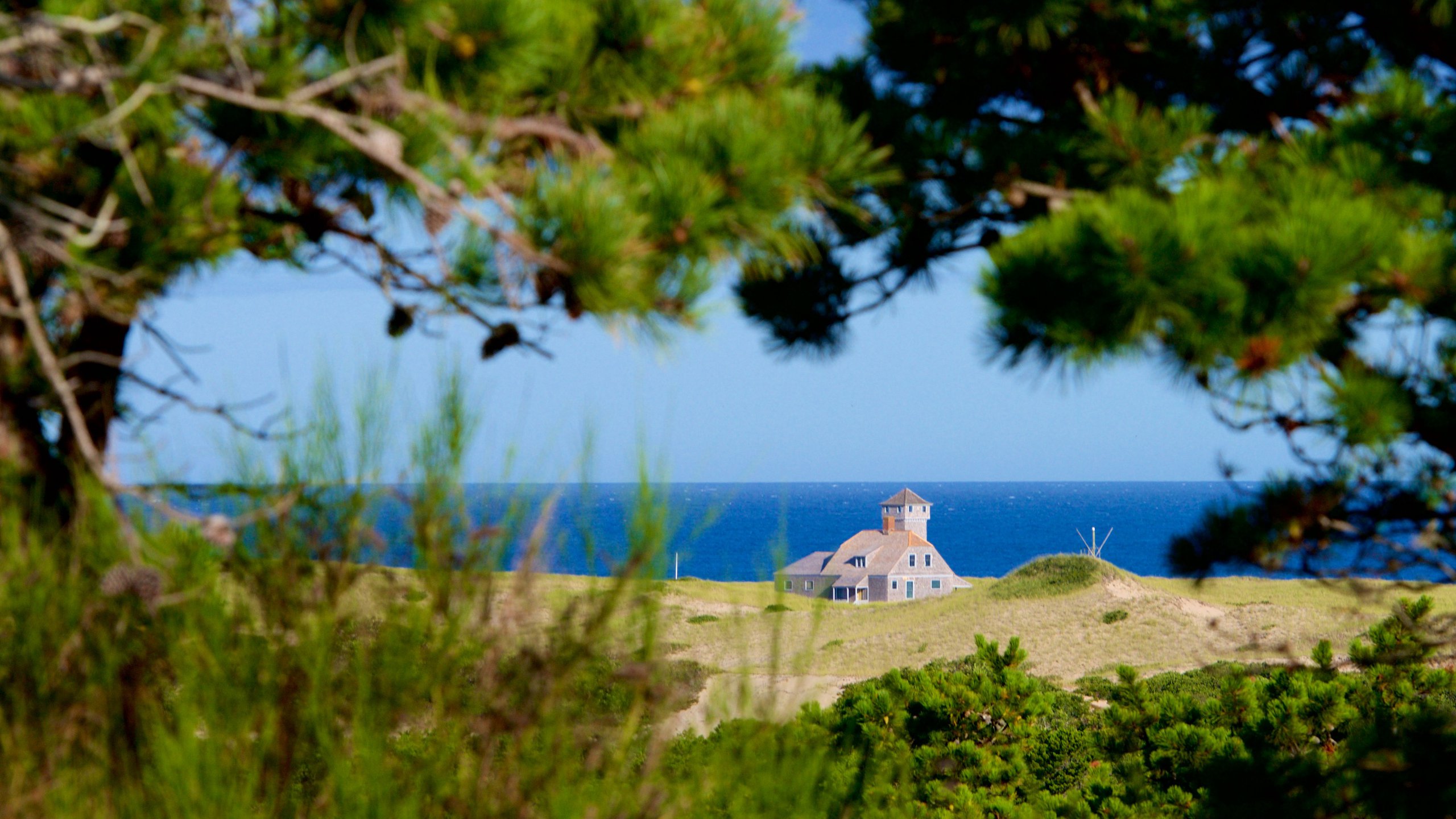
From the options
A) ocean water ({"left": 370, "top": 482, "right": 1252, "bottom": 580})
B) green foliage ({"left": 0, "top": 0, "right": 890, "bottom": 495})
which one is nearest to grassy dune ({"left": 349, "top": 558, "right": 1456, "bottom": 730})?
ocean water ({"left": 370, "top": 482, "right": 1252, "bottom": 580})

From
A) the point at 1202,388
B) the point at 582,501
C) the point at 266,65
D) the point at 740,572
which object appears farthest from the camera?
the point at 740,572

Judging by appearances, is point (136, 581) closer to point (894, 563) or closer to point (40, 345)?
point (40, 345)

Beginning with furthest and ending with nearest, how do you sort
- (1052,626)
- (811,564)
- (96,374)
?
(811,564)
(1052,626)
(96,374)

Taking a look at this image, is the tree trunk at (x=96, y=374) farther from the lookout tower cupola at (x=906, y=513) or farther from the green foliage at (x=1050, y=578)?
the lookout tower cupola at (x=906, y=513)

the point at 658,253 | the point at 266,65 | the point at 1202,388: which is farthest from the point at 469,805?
the point at 1202,388

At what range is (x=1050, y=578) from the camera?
55.0 ft

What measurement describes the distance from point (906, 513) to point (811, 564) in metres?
4.41

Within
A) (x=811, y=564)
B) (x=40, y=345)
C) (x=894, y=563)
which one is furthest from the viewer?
(x=811, y=564)

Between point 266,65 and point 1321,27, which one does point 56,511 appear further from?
point 1321,27

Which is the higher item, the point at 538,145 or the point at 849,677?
the point at 538,145

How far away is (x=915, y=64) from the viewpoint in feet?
10.3

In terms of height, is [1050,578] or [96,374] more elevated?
[96,374]

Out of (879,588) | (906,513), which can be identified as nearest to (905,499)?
(906,513)

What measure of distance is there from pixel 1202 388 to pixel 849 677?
33.9ft
